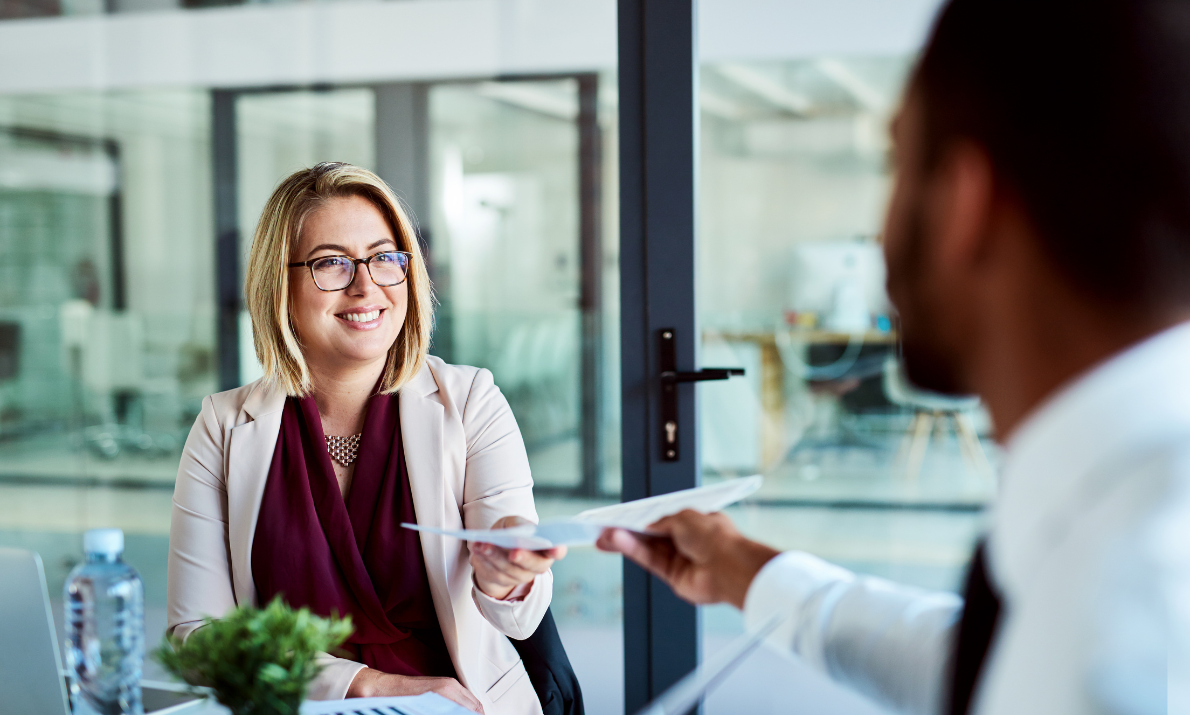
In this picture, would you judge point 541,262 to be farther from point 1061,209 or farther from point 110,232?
point 1061,209

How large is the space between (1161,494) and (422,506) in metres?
1.45

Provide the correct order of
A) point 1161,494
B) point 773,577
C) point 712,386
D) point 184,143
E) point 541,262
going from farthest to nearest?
point 184,143, point 541,262, point 712,386, point 773,577, point 1161,494

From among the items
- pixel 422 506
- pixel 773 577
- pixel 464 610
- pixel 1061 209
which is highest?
pixel 1061 209

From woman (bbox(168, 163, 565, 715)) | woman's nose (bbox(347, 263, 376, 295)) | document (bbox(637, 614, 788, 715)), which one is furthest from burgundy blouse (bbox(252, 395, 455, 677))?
document (bbox(637, 614, 788, 715))

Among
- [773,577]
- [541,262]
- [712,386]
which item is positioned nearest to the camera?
[773,577]

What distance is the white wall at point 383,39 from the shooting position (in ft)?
8.20

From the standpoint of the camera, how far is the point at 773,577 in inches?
37.1

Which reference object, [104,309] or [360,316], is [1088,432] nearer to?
[360,316]

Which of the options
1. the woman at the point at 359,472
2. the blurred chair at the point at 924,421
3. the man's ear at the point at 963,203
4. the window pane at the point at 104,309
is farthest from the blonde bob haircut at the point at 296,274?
the window pane at the point at 104,309

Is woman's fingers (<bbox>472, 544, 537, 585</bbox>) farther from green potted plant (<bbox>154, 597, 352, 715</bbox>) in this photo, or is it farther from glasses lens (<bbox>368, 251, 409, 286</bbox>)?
glasses lens (<bbox>368, 251, 409, 286</bbox>)

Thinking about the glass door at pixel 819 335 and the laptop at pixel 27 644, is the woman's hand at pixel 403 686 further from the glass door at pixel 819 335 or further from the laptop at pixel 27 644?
the glass door at pixel 819 335

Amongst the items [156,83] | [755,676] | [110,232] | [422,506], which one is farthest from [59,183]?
[755,676]

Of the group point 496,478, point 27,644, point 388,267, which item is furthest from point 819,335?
point 27,644

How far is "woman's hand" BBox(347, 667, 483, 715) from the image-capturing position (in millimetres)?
1527
